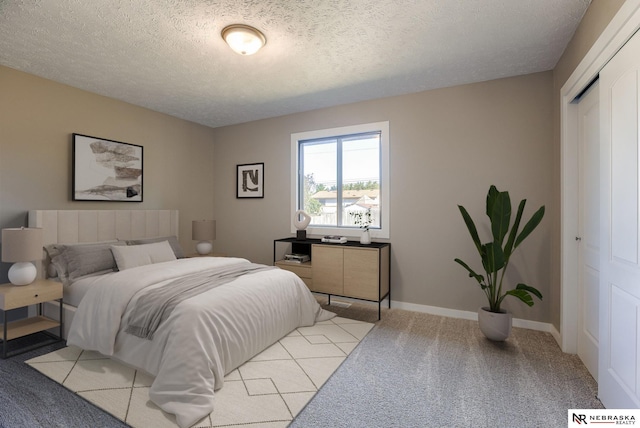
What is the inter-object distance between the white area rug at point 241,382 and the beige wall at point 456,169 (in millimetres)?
1352

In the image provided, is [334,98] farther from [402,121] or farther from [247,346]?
[247,346]

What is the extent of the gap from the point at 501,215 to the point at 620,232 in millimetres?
1052

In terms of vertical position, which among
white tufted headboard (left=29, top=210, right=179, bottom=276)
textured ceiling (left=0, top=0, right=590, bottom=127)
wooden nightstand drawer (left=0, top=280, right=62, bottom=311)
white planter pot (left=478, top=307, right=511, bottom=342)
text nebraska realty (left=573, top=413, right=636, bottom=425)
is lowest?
text nebraska realty (left=573, top=413, right=636, bottom=425)

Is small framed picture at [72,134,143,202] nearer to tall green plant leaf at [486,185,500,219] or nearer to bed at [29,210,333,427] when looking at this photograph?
bed at [29,210,333,427]

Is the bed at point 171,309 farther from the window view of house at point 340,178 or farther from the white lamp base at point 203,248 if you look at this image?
the window view of house at point 340,178

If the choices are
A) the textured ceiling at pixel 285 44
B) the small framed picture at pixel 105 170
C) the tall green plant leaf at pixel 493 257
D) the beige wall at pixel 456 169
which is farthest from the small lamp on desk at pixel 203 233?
the tall green plant leaf at pixel 493 257

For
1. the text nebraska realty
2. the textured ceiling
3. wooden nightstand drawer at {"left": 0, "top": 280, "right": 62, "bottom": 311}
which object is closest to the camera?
the text nebraska realty

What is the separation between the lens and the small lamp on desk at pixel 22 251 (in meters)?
2.57

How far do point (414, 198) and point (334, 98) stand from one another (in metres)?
1.60

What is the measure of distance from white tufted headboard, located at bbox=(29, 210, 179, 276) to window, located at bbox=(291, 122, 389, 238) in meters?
1.82

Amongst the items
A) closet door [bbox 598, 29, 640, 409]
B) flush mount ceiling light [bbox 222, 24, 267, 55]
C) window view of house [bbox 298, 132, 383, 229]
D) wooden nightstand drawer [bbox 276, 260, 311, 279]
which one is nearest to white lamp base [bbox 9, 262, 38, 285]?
wooden nightstand drawer [bbox 276, 260, 311, 279]

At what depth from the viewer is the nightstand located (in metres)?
2.42

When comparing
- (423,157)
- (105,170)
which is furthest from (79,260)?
(423,157)

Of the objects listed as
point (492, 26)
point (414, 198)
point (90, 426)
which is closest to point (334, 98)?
point (414, 198)
